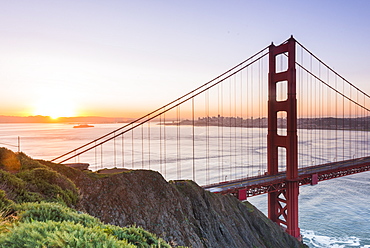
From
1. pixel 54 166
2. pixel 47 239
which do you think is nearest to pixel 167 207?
pixel 54 166

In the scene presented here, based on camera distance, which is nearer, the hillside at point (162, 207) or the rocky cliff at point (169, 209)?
the hillside at point (162, 207)

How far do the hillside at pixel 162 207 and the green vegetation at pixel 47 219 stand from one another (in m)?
0.32

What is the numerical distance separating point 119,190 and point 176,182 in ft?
17.7

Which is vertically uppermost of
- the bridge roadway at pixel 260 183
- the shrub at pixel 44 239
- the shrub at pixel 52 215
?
the shrub at pixel 44 239

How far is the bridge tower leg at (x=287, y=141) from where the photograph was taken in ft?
82.0

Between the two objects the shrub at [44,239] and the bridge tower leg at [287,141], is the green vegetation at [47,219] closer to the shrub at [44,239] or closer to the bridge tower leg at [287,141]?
the shrub at [44,239]

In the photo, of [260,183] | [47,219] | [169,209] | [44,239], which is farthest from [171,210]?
[44,239]

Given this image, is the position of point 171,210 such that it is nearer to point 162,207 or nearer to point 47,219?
point 162,207

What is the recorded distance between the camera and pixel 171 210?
15.5 meters

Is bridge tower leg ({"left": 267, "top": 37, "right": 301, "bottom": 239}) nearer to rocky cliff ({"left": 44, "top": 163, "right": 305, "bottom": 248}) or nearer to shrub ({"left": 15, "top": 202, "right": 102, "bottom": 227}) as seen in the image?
rocky cliff ({"left": 44, "top": 163, "right": 305, "bottom": 248})

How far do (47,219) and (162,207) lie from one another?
9601 millimetres

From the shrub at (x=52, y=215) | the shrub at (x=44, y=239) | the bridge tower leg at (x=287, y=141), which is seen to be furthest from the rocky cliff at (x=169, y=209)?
the shrub at (x=44, y=239)

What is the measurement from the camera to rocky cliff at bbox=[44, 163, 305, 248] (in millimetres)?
13578

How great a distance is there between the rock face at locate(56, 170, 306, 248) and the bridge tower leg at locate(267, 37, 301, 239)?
478 cm
